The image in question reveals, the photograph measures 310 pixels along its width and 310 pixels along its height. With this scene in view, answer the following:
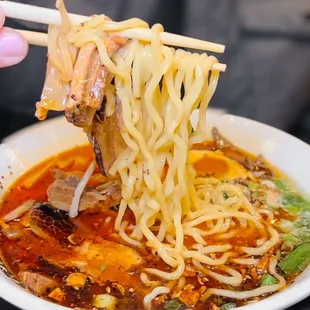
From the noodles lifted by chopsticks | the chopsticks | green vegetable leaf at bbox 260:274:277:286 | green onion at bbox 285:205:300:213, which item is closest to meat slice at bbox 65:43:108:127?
the noodles lifted by chopsticks

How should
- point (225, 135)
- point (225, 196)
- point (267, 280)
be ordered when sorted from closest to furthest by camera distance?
1. point (267, 280)
2. point (225, 196)
3. point (225, 135)

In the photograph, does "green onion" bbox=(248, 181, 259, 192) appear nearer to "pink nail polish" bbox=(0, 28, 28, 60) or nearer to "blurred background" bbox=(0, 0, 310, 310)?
"pink nail polish" bbox=(0, 28, 28, 60)

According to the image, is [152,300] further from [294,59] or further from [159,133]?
[294,59]

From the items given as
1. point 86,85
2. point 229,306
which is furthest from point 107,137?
point 229,306

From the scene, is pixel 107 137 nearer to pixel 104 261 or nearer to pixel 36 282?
pixel 104 261

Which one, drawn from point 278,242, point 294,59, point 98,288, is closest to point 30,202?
point 98,288

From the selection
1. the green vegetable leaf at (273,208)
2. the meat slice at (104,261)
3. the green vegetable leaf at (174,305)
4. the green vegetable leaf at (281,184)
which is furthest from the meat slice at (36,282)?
the green vegetable leaf at (281,184)

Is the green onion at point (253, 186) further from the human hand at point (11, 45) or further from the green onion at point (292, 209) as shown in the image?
the human hand at point (11, 45)
